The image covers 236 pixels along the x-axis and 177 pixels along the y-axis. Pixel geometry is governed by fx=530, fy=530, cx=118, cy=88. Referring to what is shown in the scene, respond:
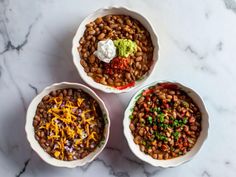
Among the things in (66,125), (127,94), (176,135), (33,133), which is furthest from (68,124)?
(176,135)

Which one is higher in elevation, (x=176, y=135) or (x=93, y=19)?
(x=93, y=19)

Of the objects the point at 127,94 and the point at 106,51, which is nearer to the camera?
the point at 106,51

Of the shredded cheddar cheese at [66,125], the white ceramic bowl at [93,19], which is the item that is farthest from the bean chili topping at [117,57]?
the shredded cheddar cheese at [66,125]

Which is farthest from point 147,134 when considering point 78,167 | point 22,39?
point 22,39

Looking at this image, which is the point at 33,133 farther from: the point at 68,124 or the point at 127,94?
the point at 127,94

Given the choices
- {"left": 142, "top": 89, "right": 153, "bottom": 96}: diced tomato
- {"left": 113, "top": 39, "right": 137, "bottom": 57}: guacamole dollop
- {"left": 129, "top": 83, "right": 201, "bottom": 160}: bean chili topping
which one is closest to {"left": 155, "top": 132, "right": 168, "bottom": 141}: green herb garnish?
{"left": 129, "top": 83, "right": 201, "bottom": 160}: bean chili topping

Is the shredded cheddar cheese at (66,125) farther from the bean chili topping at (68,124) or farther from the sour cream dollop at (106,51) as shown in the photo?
the sour cream dollop at (106,51)

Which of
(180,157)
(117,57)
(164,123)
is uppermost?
(117,57)

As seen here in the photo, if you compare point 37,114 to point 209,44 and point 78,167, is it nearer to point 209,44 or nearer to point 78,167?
point 78,167
